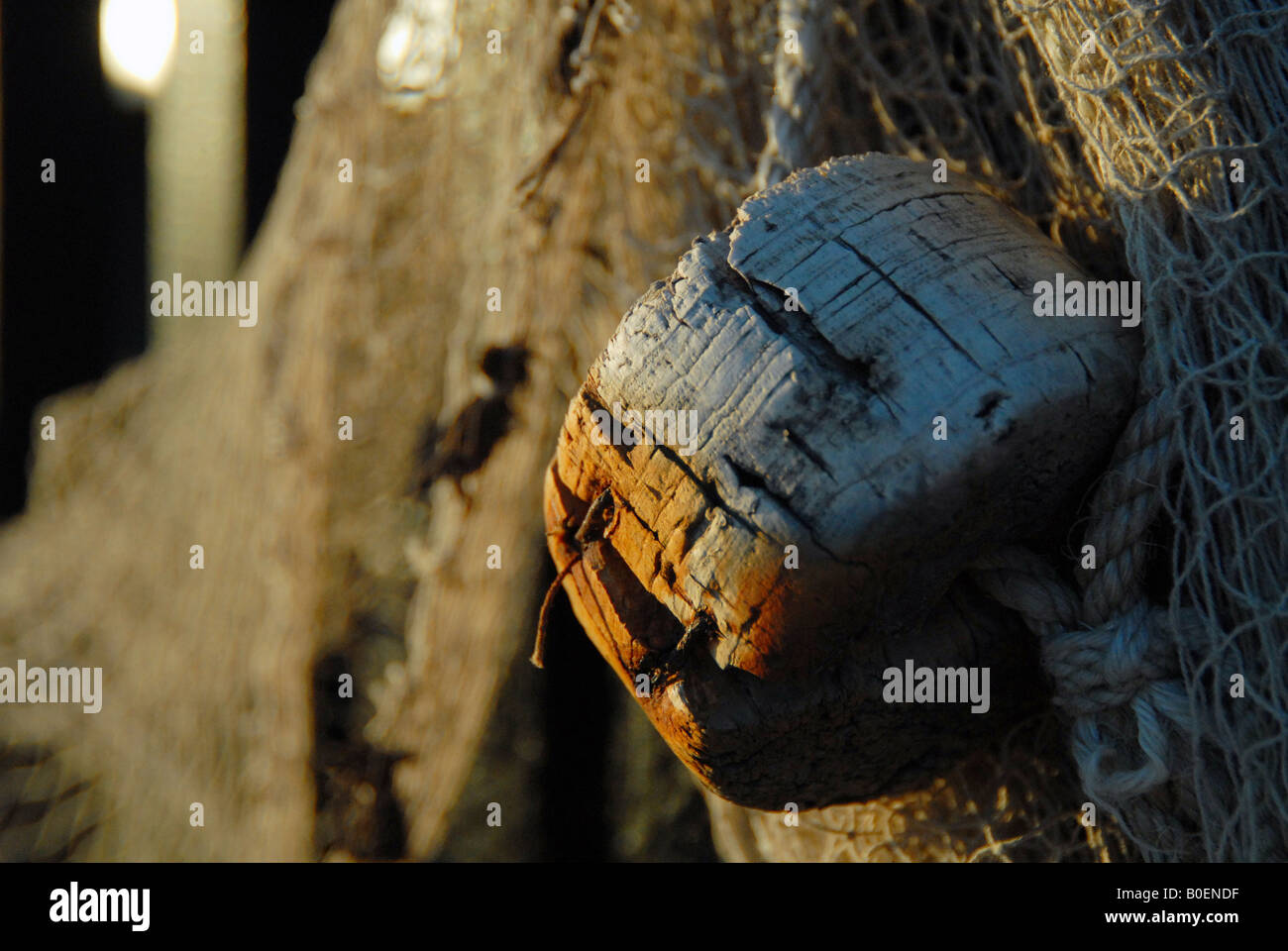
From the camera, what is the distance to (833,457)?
0.64m

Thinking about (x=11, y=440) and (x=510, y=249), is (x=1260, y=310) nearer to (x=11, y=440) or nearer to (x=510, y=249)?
(x=510, y=249)

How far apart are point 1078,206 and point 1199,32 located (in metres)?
0.15

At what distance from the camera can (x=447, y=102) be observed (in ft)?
4.44

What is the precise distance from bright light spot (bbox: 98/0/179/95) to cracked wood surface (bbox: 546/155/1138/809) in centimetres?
190

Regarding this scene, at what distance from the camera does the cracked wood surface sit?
0.63 m

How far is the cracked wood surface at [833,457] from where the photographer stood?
0.63 metres

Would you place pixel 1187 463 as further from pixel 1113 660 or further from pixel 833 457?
pixel 833 457

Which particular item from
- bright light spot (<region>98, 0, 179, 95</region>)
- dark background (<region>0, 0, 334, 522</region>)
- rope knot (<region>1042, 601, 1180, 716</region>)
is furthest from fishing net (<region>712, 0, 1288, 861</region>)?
dark background (<region>0, 0, 334, 522</region>)

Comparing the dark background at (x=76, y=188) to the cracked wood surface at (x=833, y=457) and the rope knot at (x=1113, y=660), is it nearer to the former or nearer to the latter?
the cracked wood surface at (x=833, y=457)

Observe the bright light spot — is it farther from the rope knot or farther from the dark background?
the rope knot

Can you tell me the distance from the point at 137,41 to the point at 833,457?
2.52 m

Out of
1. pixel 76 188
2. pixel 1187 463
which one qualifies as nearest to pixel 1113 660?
pixel 1187 463

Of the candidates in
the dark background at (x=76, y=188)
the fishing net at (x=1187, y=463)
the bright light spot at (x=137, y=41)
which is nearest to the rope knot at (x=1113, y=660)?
the fishing net at (x=1187, y=463)

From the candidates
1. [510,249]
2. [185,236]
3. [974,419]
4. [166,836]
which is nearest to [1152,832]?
[974,419]
